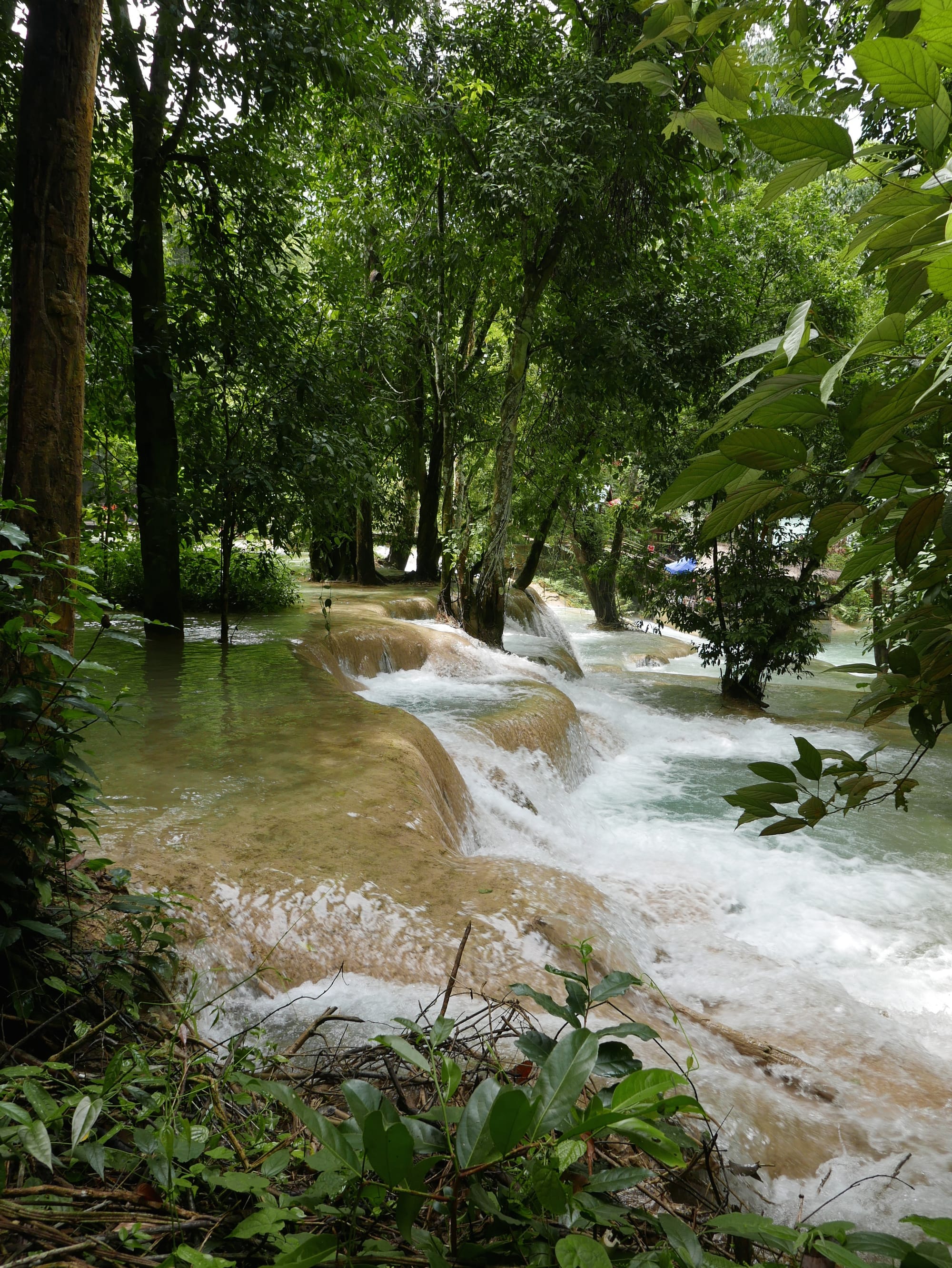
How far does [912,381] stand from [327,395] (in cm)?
805

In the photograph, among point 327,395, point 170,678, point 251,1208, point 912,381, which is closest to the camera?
point 912,381

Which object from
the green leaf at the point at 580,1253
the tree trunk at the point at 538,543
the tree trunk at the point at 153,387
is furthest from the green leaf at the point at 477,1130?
the tree trunk at the point at 538,543

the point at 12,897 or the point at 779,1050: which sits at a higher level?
the point at 12,897

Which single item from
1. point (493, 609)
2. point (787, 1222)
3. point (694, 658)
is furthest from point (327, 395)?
point (694, 658)

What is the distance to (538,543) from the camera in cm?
Result: 1681

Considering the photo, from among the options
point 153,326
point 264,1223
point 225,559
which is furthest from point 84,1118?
point 153,326

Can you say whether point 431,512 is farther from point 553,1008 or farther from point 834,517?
point 834,517

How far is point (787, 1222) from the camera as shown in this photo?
6.75ft

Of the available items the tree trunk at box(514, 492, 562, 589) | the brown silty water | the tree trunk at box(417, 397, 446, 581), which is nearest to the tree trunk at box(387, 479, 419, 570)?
the tree trunk at box(417, 397, 446, 581)

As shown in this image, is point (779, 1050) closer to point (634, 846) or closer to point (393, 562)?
point (634, 846)

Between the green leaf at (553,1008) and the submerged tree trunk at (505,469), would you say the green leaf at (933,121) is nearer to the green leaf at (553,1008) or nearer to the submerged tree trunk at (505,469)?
Answer: the green leaf at (553,1008)

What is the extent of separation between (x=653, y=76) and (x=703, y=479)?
584 mm

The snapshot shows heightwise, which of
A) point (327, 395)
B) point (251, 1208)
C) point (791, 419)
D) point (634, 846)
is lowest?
point (634, 846)

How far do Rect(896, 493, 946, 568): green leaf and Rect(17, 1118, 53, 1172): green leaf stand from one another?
1.55m
